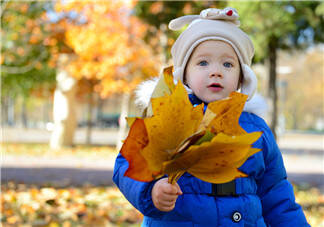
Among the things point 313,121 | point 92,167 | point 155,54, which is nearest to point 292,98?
point 313,121

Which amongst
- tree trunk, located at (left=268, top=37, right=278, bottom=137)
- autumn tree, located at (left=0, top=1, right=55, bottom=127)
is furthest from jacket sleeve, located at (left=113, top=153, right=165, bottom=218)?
tree trunk, located at (left=268, top=37, right=278, bottom=137)

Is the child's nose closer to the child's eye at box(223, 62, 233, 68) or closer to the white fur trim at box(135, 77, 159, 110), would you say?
the child's eye at box(223, 62, 233, 68)

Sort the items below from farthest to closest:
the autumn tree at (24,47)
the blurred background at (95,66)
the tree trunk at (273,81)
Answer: the autumn tree at (24,47)
the tree trunk at (273,81)
the blurred background at (95,66)

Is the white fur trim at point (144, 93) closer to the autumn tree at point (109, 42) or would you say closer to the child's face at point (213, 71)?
the child's face at point (213, 71)

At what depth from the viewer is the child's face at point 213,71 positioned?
1.68 metres

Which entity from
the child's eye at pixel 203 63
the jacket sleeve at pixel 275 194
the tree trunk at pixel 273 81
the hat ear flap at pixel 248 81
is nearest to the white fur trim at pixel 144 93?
the child's eye at pixel 203 63

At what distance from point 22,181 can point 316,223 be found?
5.73 m

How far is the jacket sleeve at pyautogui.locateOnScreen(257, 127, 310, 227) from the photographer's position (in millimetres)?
1780

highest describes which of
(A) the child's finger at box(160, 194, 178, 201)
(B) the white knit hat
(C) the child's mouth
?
(B) the white knit hat

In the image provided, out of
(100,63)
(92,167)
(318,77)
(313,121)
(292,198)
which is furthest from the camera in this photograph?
(313,121)

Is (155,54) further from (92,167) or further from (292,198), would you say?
(292,198)

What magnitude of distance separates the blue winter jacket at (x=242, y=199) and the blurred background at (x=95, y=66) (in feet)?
1.61

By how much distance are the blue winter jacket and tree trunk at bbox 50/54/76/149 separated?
48.9 ft

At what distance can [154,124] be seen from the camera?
1.05 metres
